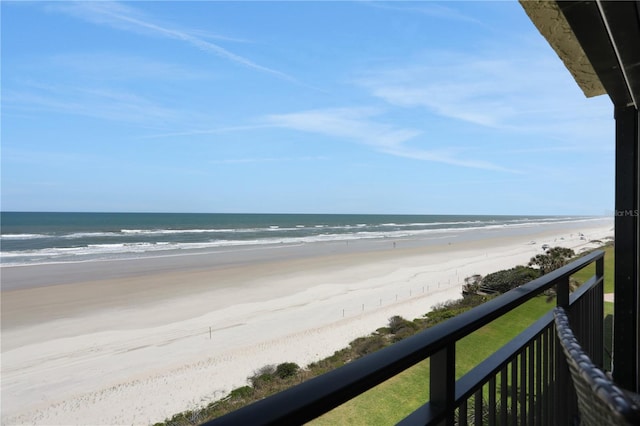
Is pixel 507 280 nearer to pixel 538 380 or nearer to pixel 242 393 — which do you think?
pixel 242 393

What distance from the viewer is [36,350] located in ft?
31.5

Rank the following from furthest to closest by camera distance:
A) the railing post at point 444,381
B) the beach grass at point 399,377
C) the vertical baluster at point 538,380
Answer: the beach grass at point 399,377, the vertical baluster at point 538,380, the railing post at point 444,381

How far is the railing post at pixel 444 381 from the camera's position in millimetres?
956

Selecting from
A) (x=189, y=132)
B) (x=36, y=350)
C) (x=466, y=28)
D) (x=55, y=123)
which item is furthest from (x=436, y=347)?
(x=189, y=132)

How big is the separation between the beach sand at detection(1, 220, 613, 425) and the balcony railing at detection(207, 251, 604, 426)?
6.78m

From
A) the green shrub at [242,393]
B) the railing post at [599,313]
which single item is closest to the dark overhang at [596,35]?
the railing post at [599,313]

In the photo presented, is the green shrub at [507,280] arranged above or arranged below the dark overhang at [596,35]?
below

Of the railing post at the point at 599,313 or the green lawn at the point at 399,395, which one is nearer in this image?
the railing post at the point at 599,313

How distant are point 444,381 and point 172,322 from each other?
39.2 feet

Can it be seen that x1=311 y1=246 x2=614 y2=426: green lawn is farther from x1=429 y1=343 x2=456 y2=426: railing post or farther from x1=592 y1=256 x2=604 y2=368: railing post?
x1=429 y1=343 x2=456 y2=426: railing post

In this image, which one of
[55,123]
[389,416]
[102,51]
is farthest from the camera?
[55,123]

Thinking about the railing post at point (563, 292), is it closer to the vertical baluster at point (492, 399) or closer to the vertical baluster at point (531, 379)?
the vertical baluster at point (531, 379)

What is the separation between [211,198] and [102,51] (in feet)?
240

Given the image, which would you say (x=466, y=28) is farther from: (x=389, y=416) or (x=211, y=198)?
(x=211, y=198)
